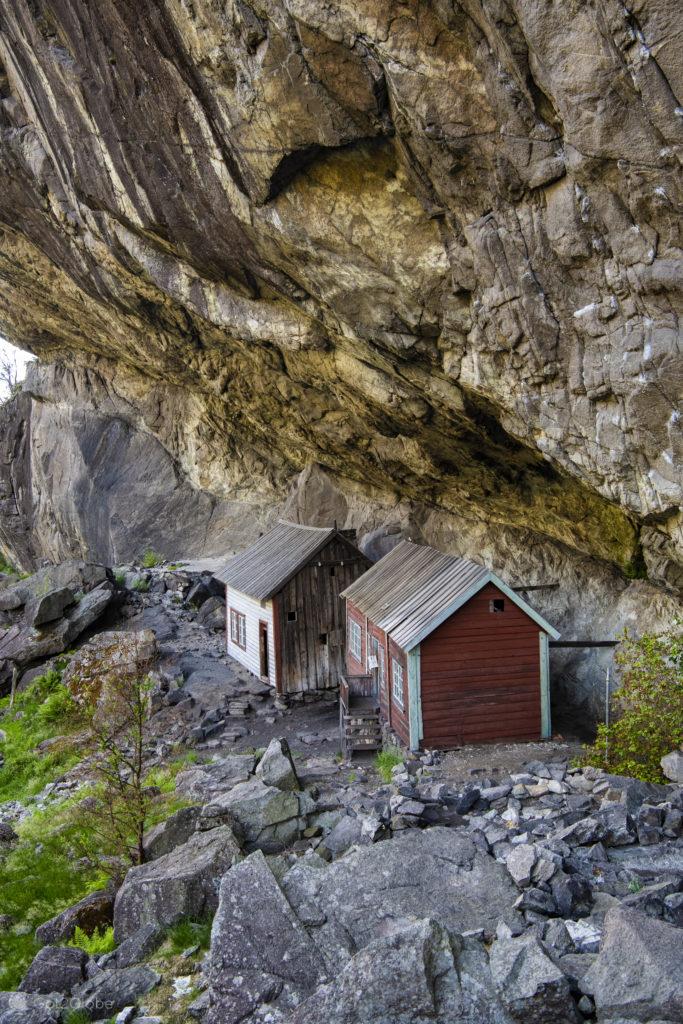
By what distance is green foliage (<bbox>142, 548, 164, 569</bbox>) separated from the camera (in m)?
33.0

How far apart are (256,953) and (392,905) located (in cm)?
168

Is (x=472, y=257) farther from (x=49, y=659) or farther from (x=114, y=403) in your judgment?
(x=114, y=403)

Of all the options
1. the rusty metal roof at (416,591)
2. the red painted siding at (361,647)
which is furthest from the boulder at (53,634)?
the rusty metal roof at (416,591)

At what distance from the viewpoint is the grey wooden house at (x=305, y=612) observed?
1992 cm

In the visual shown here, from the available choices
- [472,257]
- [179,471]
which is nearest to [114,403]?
[179,471]

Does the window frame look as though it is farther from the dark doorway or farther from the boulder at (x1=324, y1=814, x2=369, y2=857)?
the dark doorway

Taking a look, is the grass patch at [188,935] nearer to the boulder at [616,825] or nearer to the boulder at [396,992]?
the boulder at [396,992]

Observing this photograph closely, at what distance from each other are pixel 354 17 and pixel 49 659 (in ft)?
70.6

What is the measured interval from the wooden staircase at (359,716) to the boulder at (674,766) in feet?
20.5

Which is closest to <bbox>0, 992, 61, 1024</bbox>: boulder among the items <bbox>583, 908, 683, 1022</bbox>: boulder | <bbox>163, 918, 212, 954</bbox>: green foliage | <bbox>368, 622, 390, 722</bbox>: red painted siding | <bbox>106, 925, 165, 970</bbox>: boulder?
<bbox>106, 925, 165, 970</bbox>: boulder

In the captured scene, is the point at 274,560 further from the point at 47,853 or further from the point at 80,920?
the point at 80,920

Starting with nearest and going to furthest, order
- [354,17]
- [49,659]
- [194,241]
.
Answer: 1. [354,17]
2. [194,241]
3. [49,659]

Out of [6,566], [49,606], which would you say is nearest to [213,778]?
[49,606]

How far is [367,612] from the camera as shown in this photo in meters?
17.0
